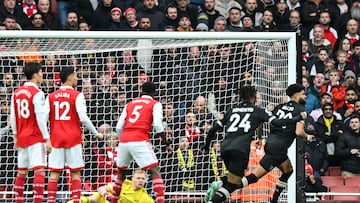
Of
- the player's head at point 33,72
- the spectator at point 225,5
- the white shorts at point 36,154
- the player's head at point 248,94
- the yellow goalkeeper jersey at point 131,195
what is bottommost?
the yellow goalkeeper jersey at point 131,195

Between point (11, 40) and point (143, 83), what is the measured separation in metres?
2.09

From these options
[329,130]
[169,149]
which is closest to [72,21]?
[329,130]

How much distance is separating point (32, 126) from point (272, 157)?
3.13 m

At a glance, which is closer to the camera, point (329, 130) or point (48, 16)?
point (329, 130)

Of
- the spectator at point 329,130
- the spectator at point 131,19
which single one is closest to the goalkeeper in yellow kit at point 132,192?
the spectator at point 329,130

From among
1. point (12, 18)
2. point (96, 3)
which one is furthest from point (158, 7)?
point (12, 18)

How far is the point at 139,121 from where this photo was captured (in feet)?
61.8

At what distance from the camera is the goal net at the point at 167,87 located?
2055 cm

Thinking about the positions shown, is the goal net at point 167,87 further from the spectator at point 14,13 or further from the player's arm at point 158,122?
the spectator at point 14,13

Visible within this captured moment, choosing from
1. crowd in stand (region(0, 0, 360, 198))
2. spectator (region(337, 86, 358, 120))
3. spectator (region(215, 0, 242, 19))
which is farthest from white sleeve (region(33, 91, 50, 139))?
spectator (region(215, 0, 242, 19))

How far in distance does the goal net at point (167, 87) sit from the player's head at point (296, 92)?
3.02 ft

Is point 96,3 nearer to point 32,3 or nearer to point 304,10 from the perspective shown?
point 32,3

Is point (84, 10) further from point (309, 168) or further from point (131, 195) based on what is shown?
point (131, 195)

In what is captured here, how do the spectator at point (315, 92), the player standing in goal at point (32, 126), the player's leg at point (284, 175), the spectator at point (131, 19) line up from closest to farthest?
1. the player standing in goal at point (32, 126)
2. the player's leg at point (284, 175)
3. the spectator at point (315, 92)
4. the spectator at point (131, 19)
